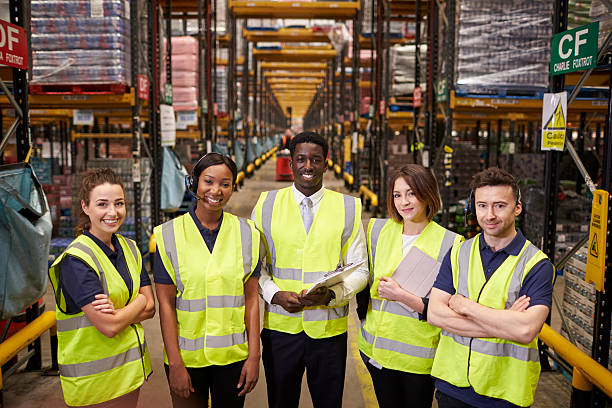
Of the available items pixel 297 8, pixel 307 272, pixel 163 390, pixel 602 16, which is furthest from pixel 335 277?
pixel 297 8

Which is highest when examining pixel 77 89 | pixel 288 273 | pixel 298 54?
pixel 298 54

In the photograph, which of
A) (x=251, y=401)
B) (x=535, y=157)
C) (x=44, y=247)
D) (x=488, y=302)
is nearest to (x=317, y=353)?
(x=488, y=302)

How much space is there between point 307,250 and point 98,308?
1016 mm

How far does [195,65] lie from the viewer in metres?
10.6

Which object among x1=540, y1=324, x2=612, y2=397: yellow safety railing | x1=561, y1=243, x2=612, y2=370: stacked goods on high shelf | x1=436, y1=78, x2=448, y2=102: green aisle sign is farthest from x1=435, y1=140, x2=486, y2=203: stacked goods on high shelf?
x1=540, y1=324, x2=612, y2=397: yellow safety railing

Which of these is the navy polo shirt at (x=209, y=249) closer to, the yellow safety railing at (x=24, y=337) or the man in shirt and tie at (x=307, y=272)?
the man in shirt and tie at (x=307, y=272)

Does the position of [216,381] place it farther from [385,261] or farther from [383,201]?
[383,201]

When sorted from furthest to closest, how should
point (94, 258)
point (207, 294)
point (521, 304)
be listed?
point (207, 294), point (94, 258), point (521, 304)

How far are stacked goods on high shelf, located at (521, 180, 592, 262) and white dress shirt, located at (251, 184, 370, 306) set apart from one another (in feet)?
18.0

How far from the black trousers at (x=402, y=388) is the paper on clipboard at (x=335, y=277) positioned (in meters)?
0.51

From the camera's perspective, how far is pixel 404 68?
10758 mm

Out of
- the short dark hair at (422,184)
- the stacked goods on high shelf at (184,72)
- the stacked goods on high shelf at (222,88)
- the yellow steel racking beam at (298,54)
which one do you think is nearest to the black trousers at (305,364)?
the short dark hair at (422,184)

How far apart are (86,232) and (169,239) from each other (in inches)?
15.8

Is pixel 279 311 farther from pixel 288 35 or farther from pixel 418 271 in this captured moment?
pixel 288 35
